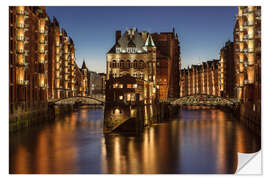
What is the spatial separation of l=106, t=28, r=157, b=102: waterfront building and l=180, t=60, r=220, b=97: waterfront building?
207ft

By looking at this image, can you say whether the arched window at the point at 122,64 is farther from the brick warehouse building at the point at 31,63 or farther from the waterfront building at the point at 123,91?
the waterfront building at the point at 123,91

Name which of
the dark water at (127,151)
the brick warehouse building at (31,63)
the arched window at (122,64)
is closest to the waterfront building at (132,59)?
the arched window at (122,64)

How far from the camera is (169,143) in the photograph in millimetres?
48562

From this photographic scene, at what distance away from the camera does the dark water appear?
33263 mm

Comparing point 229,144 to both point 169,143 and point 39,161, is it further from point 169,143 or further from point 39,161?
point 39,161

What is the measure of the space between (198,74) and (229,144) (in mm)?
123563

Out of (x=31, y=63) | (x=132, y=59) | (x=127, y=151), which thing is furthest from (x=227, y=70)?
(x=127, y=151)

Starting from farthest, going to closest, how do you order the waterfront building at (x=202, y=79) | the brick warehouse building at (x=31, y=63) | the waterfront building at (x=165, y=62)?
the waterfront building at (x=202, y=79) < the waterfront building at (x=165, y=62) < the brick warehouse building at (x=31, y=63)

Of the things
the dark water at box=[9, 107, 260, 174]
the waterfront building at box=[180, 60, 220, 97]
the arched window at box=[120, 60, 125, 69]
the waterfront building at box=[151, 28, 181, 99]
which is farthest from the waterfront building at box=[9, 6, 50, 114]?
the waterfront building at box=[180, 60, 220, 97]

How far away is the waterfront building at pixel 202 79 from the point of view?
149250 mm

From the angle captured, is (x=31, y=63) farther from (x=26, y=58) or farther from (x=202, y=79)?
(x=202, y=79)

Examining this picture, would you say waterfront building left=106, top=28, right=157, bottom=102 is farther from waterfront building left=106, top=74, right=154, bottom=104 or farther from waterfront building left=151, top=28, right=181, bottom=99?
waterfront building left=106, top=74, right=154, bottom=104

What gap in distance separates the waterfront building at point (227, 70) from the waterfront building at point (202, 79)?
17.2 meters
